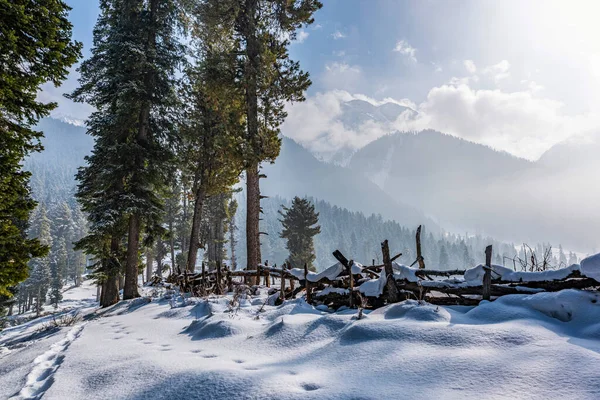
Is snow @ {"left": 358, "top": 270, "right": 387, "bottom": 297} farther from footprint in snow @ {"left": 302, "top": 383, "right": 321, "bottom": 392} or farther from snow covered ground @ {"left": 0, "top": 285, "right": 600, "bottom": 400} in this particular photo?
footprint in snow @ {"left": 302, "top": 383, "right": 321, "bottom": 392}

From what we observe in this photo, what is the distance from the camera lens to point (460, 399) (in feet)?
7.76

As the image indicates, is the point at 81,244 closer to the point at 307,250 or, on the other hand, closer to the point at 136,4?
the point at 136,4

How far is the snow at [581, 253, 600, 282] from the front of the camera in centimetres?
441

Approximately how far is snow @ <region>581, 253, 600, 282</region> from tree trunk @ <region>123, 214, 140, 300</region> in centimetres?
1479

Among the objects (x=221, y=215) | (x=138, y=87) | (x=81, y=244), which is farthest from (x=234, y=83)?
(x=221, y=215)

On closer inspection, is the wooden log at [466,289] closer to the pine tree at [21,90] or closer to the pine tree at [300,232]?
the pine tree at [21,90]

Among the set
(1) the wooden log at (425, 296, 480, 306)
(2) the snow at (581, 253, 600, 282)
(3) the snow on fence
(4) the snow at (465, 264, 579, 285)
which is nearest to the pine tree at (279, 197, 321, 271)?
(3) the snow on fence

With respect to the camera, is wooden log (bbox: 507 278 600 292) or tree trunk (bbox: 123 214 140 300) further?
tree trunk (bbox: 123 214 140 300)

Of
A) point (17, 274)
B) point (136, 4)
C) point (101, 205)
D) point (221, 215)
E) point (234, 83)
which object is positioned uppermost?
point (136, 4)

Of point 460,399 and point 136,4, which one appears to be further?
point 136,4

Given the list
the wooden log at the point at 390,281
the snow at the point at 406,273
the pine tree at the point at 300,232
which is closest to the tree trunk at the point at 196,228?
the snow at the point at 406,273

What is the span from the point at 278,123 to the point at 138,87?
652cm

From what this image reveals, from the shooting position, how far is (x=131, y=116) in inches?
553

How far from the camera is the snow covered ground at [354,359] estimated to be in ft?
8.50
